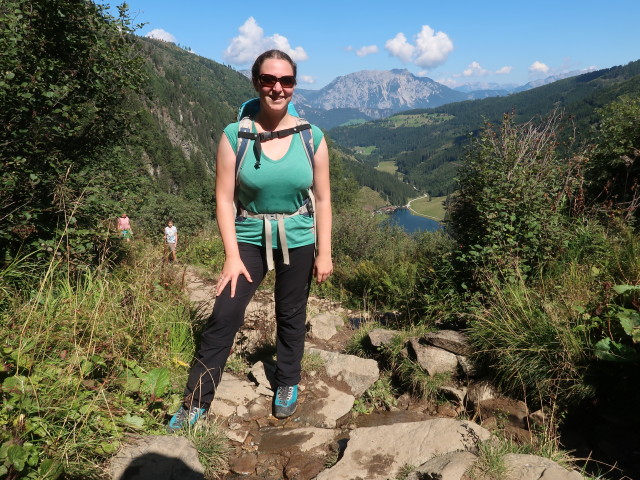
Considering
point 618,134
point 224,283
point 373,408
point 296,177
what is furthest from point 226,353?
point 618,134

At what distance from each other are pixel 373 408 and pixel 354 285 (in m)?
5.13

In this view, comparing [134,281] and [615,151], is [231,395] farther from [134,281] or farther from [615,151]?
[615,151]

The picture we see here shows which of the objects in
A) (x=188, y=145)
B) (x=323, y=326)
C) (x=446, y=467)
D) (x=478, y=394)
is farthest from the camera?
(x=188, y=145)

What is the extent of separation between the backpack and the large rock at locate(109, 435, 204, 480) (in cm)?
115

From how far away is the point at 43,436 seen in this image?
6.05ft

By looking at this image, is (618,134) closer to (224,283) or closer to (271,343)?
(271,343)

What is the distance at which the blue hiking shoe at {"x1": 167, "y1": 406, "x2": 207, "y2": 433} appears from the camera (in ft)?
7.64

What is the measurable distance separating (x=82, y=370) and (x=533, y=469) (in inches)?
99.1

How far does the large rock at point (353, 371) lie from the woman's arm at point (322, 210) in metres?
1.26

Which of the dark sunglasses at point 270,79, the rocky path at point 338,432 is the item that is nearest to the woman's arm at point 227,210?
the dark sunglasses at point 270,79

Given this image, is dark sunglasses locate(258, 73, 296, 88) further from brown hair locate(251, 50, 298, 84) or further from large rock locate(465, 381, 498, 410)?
large rock locate(465, 381, 498, 410)

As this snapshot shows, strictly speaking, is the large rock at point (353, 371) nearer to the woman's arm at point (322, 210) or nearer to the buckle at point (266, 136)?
the woman's arm at point (322, 210)

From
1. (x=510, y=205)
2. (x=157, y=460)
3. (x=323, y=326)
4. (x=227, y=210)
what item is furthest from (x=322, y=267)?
(x=510, y=205)

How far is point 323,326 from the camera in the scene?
498 cm
